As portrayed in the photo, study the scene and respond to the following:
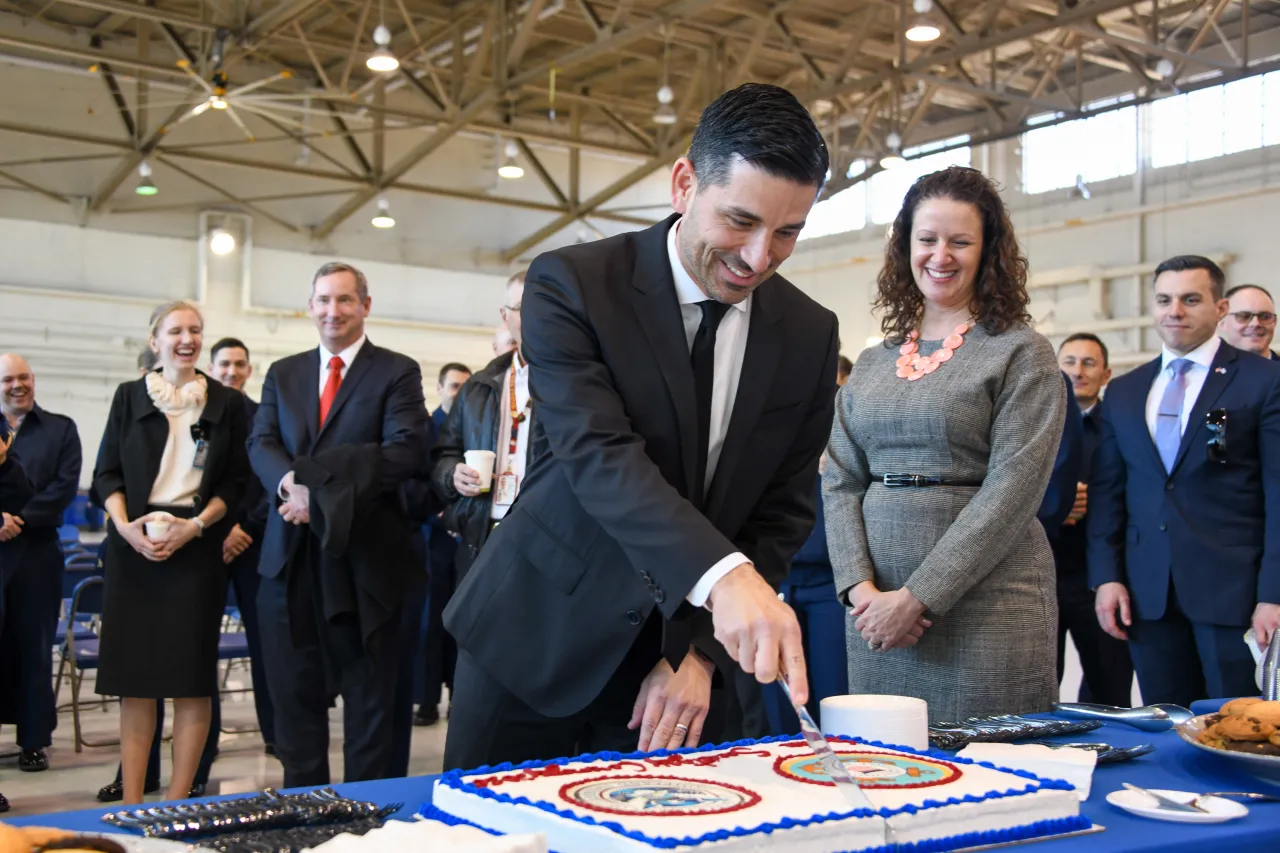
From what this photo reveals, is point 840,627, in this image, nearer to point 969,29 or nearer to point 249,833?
point 249,833

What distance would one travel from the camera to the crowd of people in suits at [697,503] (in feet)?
5.12

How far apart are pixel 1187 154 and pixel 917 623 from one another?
12.0 m

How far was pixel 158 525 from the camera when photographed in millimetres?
3748

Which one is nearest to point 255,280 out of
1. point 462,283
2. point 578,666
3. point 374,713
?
point 462,283

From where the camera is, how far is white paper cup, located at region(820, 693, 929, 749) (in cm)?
153

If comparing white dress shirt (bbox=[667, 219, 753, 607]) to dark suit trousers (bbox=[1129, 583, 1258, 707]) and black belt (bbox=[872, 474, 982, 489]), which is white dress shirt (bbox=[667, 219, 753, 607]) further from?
dark suit trousers (bbox=[1129, 583, 1258, 707])

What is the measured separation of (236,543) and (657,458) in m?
3.45

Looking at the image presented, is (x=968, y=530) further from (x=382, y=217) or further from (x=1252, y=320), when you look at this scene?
(x=382, y=217)

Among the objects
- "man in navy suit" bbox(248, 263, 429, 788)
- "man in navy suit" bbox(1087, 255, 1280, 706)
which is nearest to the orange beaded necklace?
"man in navy suit" bbox(1087, 255, 1280, 706)

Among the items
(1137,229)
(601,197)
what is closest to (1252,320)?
(1137,229)

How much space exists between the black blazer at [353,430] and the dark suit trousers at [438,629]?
2.28m

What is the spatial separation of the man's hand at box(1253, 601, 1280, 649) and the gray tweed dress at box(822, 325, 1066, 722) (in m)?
0.81

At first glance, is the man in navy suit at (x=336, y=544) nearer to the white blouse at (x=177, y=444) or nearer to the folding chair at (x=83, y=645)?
the white blouse at (x=177, y=444)

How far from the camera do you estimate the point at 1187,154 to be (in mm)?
12852
